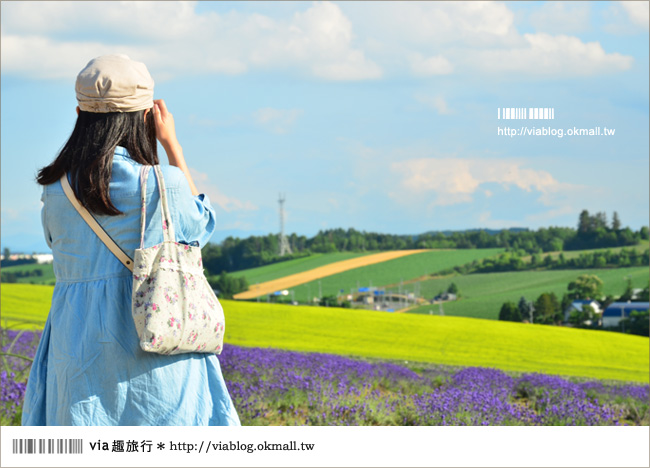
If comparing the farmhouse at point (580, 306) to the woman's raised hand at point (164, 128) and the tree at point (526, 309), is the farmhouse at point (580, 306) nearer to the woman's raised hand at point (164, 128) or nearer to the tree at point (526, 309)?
the tree at point (526, 309)

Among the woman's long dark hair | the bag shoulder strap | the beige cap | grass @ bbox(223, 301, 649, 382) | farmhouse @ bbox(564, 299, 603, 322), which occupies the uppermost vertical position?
the beige cap

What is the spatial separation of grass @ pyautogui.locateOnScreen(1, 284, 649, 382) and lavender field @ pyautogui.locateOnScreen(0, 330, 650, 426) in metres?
4.43

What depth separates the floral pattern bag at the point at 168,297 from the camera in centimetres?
188

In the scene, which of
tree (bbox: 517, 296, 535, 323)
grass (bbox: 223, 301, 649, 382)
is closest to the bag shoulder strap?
grass (bbox: 223, 301, 649, 382)

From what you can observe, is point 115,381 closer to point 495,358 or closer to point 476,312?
point 495,358

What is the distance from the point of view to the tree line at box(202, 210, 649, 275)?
648 inches

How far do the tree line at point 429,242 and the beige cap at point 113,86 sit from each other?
44.7 ft

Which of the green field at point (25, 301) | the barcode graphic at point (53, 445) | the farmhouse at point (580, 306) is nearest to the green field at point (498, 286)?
the farmhouse at point (580, 306)

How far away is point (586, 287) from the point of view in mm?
16406

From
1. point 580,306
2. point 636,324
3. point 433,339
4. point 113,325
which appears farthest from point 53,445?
point 580,306

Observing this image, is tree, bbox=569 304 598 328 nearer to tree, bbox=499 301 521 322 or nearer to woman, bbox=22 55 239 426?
tree, bbox=499 301 521 322

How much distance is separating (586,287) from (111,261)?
52.2 ft

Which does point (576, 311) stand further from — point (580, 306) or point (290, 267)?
point (290, 267)

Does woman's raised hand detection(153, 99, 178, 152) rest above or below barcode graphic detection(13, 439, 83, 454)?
above
